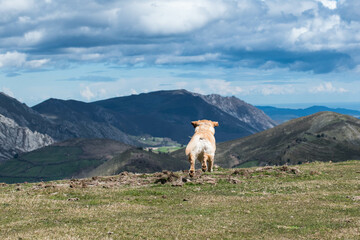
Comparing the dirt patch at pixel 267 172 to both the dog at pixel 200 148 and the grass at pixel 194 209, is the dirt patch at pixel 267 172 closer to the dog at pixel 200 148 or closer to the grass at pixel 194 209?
the grass at pixel 194 209

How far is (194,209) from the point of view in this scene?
23.6m

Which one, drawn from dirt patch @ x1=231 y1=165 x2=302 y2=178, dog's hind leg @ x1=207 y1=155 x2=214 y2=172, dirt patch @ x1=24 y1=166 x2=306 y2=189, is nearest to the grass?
dirt patch @ x1=24 y1=166 x2=306 y2=189

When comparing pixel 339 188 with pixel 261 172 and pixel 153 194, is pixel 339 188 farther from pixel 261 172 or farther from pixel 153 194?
pixel 153 194

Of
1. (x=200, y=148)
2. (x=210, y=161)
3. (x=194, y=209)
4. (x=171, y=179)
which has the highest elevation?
(x=200, y=148)

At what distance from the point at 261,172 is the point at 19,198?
2044 cm

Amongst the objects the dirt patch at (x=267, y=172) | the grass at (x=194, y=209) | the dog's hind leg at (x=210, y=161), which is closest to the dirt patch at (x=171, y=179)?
the dirt patch at (x=267, y=172)

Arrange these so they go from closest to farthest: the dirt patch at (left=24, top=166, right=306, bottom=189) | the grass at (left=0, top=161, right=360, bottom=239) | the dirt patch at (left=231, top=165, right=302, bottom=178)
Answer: the grass at (left=0, top=161, right=360, bottom=239)
the dirt patch at (left=24, top=166, right=306, bottom=189)
the dirt patch at (left=231, top=165, right=302, bottom=178)

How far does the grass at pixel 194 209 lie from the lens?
18281 millimetres

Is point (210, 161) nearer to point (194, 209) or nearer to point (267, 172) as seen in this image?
point (267, 172)

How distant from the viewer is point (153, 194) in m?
28.8

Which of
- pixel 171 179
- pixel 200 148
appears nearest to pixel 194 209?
pixel 171 179

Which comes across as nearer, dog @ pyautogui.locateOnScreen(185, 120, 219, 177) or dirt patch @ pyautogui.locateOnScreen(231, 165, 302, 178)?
dog @ pyautogui.locateOnScreen(185, 120, 219, 177)

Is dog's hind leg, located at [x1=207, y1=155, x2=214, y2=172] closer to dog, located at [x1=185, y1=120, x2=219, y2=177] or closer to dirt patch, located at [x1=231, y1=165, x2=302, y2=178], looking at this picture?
dog, located at [x1=185, y1=120, x2=219, y2=177]

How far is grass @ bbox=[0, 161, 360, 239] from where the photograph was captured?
1828cm
